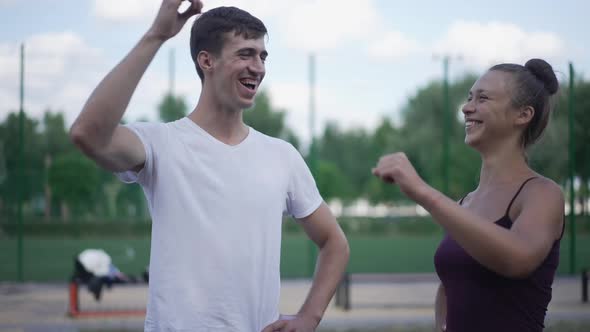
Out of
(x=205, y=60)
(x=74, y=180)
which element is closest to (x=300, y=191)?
(x=205, y=60)

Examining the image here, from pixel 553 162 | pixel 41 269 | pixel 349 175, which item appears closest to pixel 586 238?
pixel 553 162

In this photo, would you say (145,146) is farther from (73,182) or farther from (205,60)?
(73,182)

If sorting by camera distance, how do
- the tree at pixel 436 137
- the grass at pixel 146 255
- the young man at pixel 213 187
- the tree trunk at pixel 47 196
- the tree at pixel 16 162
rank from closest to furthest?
the young man at pixel 213 187, the tree at pixel 16 162, the grass at pixel 146 255, the tree trunk at pixel 47 196, the tree at pixel 436 137

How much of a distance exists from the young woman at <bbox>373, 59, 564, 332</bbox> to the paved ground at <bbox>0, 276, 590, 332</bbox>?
227 inches

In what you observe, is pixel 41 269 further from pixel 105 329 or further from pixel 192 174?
pixel 192 174

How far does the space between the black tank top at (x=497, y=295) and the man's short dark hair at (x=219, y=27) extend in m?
1.04

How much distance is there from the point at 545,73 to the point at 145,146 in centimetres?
145

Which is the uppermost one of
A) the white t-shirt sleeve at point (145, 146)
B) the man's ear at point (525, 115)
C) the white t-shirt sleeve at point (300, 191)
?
the man's ear at point (525, 115)

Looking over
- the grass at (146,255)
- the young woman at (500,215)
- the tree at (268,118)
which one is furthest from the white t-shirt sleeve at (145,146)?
the tree at (268,118)

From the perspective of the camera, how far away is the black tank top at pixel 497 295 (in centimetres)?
237

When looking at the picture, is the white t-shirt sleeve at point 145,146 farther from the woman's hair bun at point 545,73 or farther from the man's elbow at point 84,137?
the woman's hair bun at point 545,73

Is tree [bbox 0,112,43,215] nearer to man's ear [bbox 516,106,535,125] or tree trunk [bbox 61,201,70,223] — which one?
tree trunk [bbox 61,201,70,223]

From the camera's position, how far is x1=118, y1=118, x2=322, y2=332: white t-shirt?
2352mm

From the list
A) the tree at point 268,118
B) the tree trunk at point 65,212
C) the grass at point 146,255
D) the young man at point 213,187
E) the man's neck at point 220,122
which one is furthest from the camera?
the tree at point 268,118
